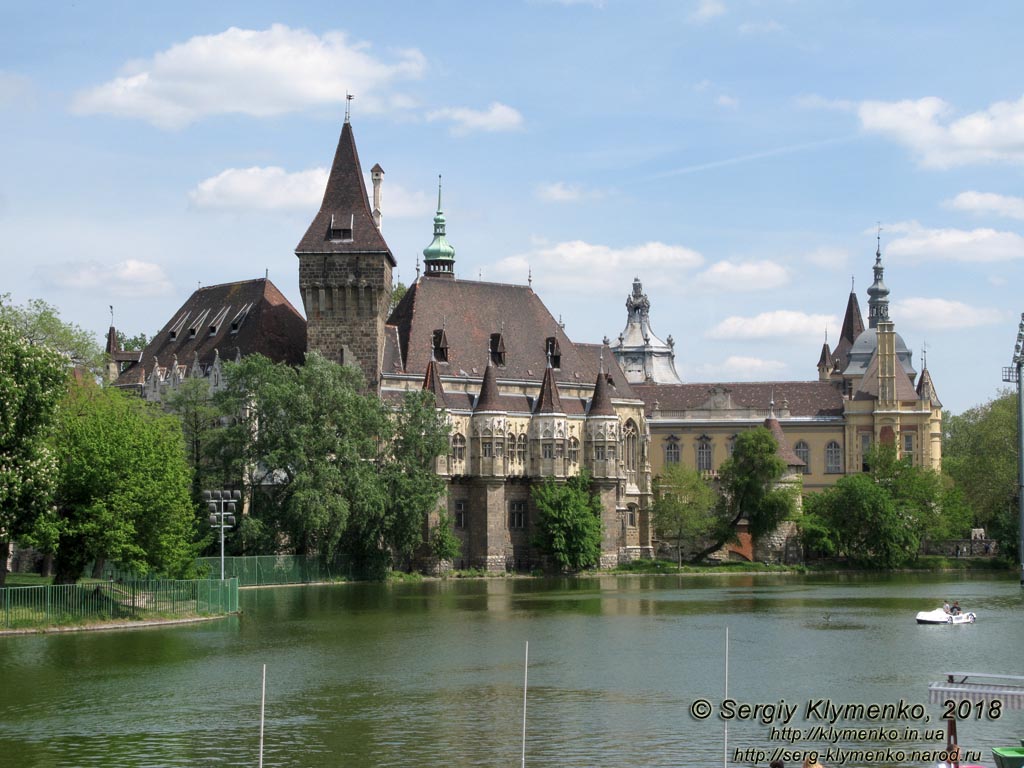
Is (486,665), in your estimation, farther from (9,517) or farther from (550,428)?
(550,428)

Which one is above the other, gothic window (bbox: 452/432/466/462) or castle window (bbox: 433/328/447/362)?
castle window (bbox: 433/328/447/362)

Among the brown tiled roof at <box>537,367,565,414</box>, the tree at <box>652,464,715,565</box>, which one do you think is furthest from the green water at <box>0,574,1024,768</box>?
the tree at <box>652,464,715,565</box>

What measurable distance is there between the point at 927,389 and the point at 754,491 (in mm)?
33950

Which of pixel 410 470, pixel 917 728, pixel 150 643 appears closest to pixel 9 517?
pixel 150 643

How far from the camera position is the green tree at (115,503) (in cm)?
5769

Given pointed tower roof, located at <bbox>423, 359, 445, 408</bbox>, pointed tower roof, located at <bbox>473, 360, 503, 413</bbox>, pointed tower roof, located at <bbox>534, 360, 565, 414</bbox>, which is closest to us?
pointed tower roof, located at <bbox>423, 359, 445, 408</bbox>

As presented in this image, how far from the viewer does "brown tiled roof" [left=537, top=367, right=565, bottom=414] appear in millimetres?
108438

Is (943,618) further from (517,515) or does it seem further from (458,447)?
(458,447)

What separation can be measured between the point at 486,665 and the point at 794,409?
3928 inches

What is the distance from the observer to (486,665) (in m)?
48.5

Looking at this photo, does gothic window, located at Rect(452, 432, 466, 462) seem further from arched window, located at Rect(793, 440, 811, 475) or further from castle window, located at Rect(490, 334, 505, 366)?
arched window, located at Rect(793, 440, 811, 475)

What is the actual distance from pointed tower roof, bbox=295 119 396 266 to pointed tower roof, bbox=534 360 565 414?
44.8ft

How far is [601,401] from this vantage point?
112 meters

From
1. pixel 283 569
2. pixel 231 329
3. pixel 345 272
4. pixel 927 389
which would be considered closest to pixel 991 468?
pixel 927 389
